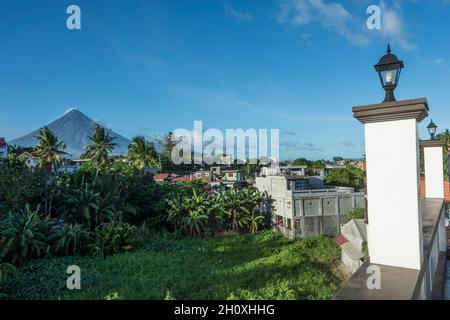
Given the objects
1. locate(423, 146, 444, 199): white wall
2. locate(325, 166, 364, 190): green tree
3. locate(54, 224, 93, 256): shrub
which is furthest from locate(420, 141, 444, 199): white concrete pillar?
locate(325, 166, 364, 190): green tree

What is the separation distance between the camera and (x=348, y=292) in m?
1.97

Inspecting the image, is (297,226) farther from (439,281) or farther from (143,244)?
(439,281)

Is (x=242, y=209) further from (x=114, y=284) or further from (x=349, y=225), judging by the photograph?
(x=114, y=284)

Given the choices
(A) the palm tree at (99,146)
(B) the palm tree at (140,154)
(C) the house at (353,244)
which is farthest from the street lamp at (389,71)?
(B) the palm tree at (140,154)

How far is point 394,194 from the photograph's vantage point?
89.6 inches

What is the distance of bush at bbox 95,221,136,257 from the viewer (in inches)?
465

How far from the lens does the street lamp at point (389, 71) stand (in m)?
2.70

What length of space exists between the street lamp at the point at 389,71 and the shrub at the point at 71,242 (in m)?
12.4

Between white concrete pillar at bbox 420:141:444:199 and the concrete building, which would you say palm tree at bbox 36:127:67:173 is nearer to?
the concrete building

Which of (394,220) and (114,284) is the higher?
(394,220)

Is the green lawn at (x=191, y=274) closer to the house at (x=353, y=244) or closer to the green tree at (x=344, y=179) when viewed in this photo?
the house at (x=353, y=244)
